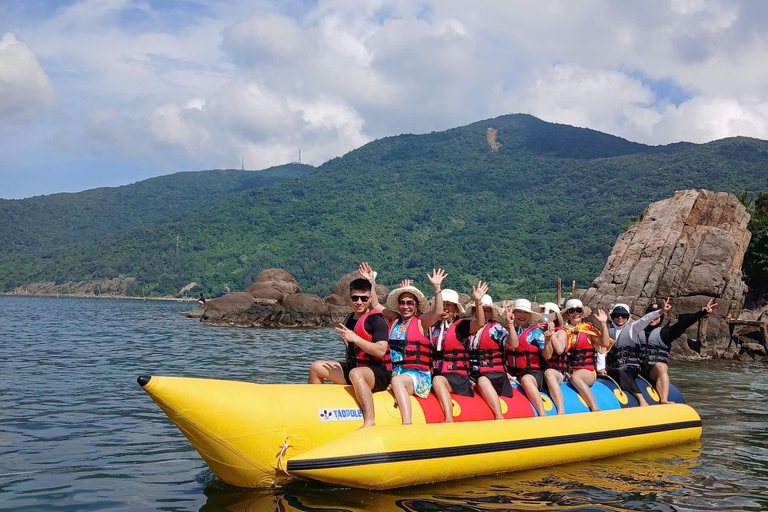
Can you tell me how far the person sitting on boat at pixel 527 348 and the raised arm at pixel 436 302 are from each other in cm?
170

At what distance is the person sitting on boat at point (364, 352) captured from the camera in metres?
6.27

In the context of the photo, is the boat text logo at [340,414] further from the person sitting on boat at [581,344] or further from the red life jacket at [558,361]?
the person sitting on boat at [581,344]

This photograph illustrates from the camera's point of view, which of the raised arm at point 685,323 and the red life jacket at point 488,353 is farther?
the raised arm at point 685,323

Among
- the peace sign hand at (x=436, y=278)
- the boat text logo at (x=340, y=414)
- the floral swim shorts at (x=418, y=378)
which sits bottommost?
the boat text logo at (x=340, y=414)

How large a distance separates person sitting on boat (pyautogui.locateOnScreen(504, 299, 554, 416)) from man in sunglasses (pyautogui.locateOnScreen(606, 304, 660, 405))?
4.63ft

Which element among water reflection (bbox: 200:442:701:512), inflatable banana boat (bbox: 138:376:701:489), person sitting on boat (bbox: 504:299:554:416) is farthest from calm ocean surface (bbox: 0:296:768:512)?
person sitting on boat (bbox: 504:299:554:416)

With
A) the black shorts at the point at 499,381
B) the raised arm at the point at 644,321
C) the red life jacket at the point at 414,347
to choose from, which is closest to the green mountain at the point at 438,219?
the raised arm at the point at 644,321

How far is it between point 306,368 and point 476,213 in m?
93.0

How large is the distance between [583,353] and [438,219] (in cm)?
9873

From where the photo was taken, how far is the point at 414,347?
664 centimetres

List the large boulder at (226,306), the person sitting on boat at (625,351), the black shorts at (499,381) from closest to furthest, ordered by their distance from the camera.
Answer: the black shorts at (499,381) < the person sitting on boat at (625,351) < the large boulder at (226,306)

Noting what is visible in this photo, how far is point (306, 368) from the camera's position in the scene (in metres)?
15.4

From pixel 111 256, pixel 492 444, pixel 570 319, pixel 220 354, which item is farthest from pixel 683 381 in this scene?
pixel 111 256

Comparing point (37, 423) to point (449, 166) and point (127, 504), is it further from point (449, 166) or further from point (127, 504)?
point (449, 166)
